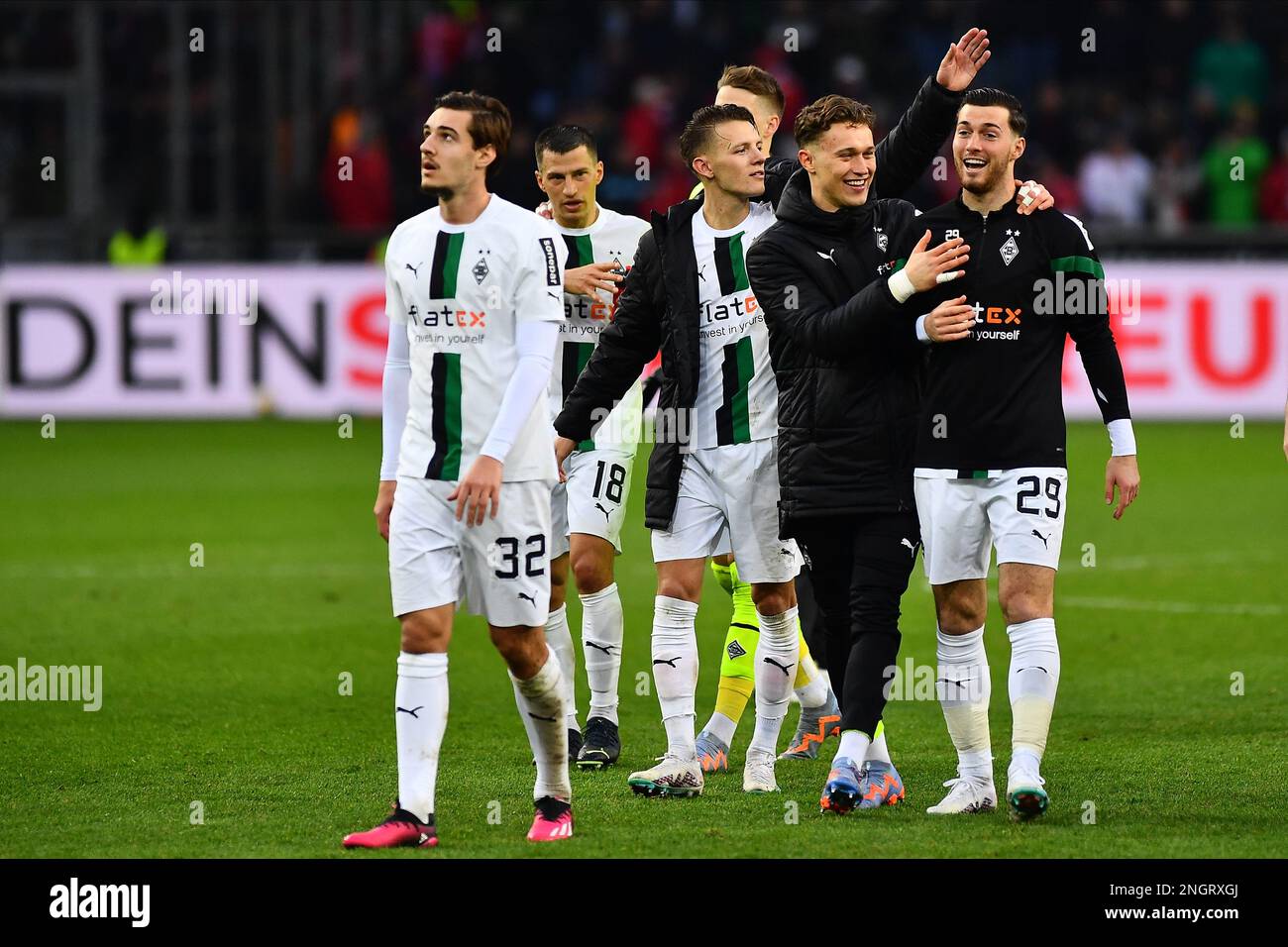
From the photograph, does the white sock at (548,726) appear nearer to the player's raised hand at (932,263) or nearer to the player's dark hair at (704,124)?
the player's raised hand at (932,263)

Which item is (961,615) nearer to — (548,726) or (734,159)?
(548,726)

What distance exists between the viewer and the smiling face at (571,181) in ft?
25.8

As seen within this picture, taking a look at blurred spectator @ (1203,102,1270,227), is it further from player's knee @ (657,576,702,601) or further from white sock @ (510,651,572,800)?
white sock @ (510,651,572,800)

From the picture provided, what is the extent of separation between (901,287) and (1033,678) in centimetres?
128

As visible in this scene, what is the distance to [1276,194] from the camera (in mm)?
21969

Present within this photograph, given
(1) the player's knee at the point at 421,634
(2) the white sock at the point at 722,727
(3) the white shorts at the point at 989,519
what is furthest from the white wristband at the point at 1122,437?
(1) the player's knee at the point at 421,634

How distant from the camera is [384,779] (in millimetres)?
7043

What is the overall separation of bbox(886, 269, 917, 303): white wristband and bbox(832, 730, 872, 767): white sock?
1345 mm

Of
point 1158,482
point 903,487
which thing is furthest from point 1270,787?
point 1158,482

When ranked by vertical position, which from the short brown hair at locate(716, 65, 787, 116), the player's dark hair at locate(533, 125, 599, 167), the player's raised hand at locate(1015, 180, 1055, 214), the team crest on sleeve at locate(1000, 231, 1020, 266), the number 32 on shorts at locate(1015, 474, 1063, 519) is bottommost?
the number 32 on shorts at locate(1015, 474, 1063, 519)

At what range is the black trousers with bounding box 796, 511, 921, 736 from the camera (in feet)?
20.9

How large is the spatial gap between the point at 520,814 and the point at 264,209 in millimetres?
17218

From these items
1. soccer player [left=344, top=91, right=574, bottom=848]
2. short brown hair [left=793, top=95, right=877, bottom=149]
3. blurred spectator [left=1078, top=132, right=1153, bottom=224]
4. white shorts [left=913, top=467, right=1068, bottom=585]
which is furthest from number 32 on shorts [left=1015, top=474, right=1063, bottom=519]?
blurred spectator [left=1078, top=132, right=1153, bottom=224]

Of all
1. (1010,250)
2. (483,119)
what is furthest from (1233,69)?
(483,119)
